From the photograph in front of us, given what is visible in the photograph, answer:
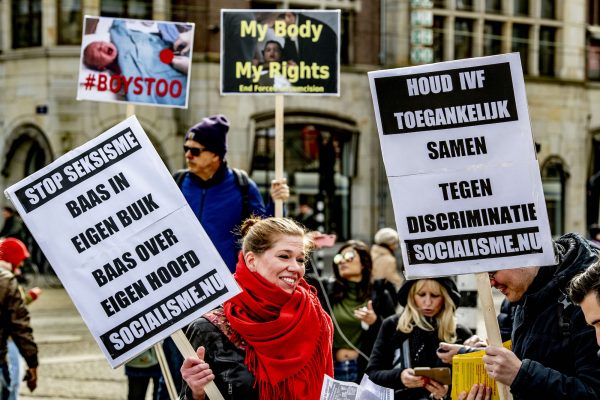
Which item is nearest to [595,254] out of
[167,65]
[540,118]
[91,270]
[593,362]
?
[593,362]

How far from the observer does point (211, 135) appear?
687 cm

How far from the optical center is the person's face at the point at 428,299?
605 cm

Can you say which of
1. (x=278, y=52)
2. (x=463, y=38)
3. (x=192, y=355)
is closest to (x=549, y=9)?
(x=463, y=38)

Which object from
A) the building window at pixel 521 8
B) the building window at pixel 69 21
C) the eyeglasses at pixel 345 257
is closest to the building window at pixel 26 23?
the building window at pixel 69 21

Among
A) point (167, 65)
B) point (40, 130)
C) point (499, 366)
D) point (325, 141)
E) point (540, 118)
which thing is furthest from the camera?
point (540, 118)

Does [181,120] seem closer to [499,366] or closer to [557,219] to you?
[557,219]

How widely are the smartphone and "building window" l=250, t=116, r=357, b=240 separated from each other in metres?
20.2

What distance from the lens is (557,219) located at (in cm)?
3150

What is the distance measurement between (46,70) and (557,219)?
1513 cm

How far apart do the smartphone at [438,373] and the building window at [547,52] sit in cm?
2665

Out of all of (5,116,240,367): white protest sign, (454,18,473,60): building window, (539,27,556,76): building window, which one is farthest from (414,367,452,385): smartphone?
(539,27,556,76): building window

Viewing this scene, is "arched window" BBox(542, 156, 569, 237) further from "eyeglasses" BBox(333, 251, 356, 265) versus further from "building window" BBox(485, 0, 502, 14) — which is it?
"eyeglasses" BBox(333, 251, 356, 265)

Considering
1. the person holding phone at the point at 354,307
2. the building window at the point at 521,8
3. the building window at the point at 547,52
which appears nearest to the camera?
the person holding phone at the point at 354,307

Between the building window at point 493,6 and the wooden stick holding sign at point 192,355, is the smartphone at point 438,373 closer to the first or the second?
the wooden stick holding sign at point 192,355
